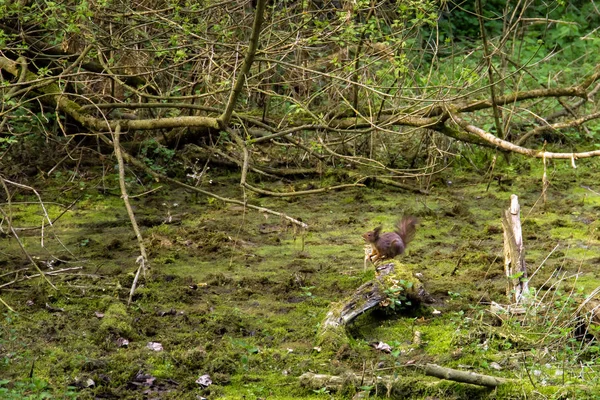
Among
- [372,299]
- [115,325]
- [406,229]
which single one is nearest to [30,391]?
[115,325]

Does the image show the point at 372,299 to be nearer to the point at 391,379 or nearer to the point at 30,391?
the point at 391,379

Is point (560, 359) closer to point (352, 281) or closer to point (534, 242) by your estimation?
point (352, 281)

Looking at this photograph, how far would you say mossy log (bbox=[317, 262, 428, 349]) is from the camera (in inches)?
212

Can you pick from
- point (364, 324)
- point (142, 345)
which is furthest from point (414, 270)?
point (142, 345)

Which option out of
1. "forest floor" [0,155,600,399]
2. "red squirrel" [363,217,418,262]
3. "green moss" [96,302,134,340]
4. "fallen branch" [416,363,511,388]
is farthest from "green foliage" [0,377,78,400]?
"red squirrel" [363,217,418,262]

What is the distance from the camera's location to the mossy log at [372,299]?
5387 mm

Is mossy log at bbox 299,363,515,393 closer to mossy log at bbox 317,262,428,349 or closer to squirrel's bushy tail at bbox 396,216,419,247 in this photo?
mossy log at bbox 317,262,428,349

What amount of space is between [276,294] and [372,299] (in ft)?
2.75

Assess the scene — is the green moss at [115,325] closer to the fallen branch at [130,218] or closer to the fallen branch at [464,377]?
the fallen branch at [130,218]

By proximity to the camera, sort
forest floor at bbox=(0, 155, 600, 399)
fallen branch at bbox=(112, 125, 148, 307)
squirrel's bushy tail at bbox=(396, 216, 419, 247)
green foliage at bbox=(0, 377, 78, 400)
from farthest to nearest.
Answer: squirrel's bushy tail at bbox=(396, 216, 419, 247)
fallen branch at bbox=(112, 125, 148, 307)
forest floor at bbox=(0, 155, 600, 399)
green foliage at bbox=(0, 377, 78, 400)

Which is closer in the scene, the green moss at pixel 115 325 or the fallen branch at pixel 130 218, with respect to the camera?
the green moss at pixel 115 325

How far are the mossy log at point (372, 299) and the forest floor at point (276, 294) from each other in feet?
0.29

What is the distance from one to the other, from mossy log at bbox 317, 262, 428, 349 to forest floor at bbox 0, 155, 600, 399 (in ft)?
0.29

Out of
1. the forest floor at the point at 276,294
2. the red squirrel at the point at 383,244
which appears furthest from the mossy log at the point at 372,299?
the red squirrel at the point at 383,244
